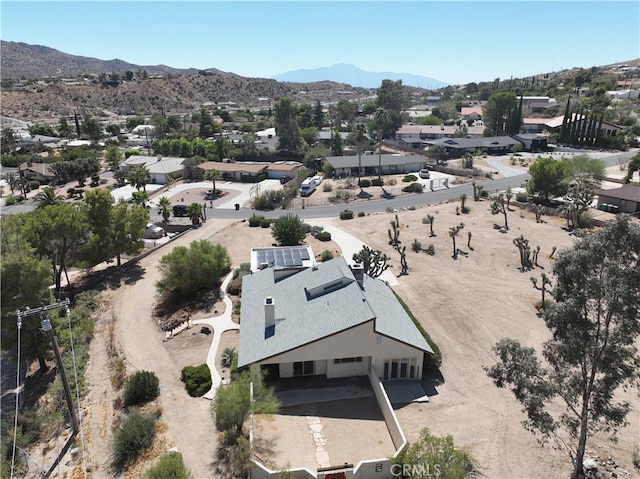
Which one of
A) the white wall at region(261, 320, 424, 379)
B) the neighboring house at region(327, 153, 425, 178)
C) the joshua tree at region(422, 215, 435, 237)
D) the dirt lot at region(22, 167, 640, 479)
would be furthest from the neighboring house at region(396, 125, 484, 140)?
the white wall at region(261, 320, 424, 379)

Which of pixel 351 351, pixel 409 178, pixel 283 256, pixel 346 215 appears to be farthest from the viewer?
pixel 409 178

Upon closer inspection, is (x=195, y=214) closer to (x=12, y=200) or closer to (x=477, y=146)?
(x=12, y=200)

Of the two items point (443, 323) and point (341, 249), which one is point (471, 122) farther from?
point (443, 323)

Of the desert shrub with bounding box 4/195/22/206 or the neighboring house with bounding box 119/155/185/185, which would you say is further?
the neighboring house with bounding box 119/155/185/185

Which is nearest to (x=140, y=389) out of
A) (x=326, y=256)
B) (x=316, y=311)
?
A: (x=316, y=311)

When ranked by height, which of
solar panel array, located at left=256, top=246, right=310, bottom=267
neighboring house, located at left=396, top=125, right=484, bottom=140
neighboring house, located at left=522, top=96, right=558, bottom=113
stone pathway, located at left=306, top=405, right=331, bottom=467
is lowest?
stone pathway, located at left=306, top=405, right=331, bottom=467

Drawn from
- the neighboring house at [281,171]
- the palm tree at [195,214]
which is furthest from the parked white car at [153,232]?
the neighboring house at [281,171]

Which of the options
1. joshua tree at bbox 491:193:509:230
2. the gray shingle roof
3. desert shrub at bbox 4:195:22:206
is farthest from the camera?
desert shrub at bbox 4:195:22:206

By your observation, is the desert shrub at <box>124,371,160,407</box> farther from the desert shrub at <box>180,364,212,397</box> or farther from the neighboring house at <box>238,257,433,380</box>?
the neighboring house at <box>238,257,433,380</box>
